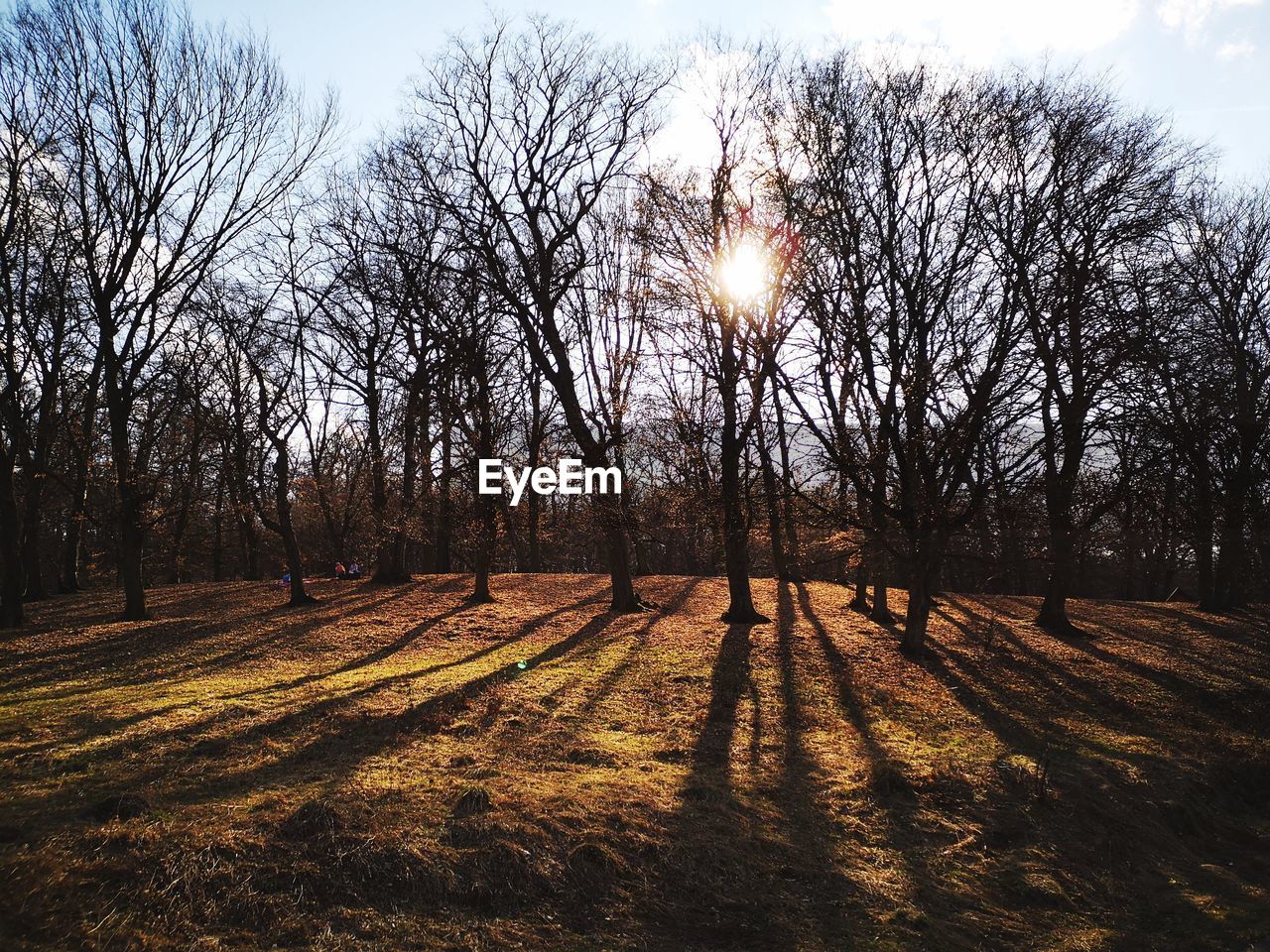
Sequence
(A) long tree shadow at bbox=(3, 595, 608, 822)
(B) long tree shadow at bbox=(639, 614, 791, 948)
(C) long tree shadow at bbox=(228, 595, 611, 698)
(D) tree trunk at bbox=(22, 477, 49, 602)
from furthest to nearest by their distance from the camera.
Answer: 1. (D) tree trunk at bbox=(22, 477, 49, 602)
2. (C) long tree shadow at bbox=(228, 595, 611, 698)
3. (A) long tree shadow at bbox=(3, 595, 608, 822)
4. (B) long tree shadow at bbox=(639, 614, 791, 948)

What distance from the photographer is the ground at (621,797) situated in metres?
5.04

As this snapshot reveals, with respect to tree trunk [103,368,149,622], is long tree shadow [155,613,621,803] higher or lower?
lower

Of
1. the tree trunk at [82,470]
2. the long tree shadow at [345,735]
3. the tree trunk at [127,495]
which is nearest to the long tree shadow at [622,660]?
the long tree shadow at [345,735]

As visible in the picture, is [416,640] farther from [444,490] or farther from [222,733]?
[222,733]

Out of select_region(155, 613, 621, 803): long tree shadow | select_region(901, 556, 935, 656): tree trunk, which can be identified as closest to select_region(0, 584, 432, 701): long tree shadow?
select_region(155, 613, 621, 803): long tree shadow

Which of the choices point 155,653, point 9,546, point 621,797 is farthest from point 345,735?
point 9,546

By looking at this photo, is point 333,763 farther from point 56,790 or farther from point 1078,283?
point 1078,283

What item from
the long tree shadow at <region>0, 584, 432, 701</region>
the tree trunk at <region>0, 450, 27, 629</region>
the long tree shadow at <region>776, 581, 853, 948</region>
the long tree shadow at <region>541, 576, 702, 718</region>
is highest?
the tree trunk at <region>0, 450, 27, 629</region>

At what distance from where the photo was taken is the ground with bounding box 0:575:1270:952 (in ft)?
16.5

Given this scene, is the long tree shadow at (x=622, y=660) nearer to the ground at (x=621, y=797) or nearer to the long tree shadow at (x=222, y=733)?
the ground at (x=621, y=797)

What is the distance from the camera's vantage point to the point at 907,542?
13.4m

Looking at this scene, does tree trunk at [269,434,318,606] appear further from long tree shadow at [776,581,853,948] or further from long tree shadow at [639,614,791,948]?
long tree shadow at [639,614,791,948]

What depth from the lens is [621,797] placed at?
7.01m

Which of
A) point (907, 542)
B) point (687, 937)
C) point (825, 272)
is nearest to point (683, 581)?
point (907, 542)
